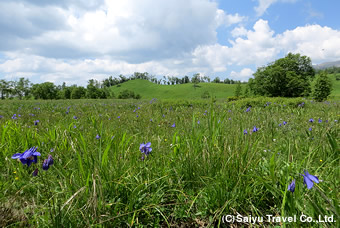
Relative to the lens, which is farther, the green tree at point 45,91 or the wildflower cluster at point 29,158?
the green tree at point 45,91

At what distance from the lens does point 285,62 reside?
5031 cm

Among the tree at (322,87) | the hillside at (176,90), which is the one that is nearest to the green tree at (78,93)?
the hillside at (176,90)

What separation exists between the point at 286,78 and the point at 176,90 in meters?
54.1

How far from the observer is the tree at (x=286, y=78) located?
45219 millimetres

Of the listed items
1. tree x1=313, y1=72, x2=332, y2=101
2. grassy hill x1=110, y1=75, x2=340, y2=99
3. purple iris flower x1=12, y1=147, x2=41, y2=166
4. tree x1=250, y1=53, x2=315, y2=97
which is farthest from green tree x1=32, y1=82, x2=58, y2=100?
purple iris flower x1=12, y1=147, x2=41, y2=166

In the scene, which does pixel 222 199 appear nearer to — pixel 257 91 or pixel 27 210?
pixel 27 210

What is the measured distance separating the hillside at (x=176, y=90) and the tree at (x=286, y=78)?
2345 cm

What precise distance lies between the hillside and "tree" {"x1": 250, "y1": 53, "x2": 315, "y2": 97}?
923 inches

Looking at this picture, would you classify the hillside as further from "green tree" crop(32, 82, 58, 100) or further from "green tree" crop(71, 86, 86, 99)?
"green tree" crop(32, 82, 58, 100)

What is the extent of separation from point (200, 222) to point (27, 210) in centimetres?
151

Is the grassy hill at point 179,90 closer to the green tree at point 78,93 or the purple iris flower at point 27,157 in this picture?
the green tree at point 78,93

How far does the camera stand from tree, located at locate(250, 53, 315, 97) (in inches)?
1780

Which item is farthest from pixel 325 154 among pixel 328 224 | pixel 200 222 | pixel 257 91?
pixel 257 91

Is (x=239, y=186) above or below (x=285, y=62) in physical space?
below
